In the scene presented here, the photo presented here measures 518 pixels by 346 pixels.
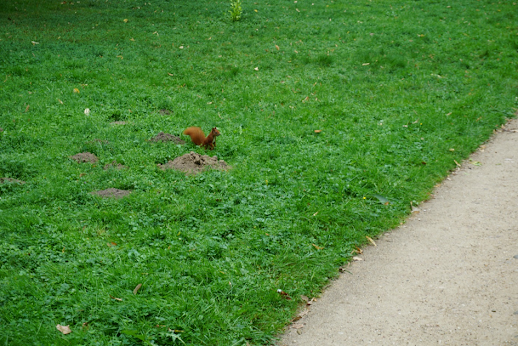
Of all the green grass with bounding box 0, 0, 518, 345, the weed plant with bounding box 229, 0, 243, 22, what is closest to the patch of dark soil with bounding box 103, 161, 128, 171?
the green grass with bounding box 0, 0, 518, 345

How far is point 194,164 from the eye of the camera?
5.50 meters

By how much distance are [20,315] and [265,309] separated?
6.02ft

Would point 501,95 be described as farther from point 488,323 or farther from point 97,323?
point 97,323

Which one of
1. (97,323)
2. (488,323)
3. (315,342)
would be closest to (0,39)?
(97,323)

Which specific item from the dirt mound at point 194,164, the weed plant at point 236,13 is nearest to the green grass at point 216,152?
the dirt mound at point 194,164

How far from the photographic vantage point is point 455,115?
725cm

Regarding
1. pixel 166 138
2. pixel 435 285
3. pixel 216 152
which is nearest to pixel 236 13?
pixel 166 138

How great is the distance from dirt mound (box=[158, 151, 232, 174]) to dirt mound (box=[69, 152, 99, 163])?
86 cm

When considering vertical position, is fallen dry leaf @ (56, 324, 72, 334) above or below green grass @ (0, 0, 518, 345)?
below

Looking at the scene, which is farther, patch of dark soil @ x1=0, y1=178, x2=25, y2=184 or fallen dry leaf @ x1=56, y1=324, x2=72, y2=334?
patch of dark soil @ x1=0, y1=178, x2=25, y2=184

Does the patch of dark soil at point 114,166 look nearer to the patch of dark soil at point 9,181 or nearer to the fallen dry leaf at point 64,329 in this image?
the patch of dark soil at point 9,181

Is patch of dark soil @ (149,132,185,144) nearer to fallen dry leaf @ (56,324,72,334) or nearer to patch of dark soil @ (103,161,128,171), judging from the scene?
patch of dark soil @ (103,161,128,171)

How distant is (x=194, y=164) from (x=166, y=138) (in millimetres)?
Answer: 846

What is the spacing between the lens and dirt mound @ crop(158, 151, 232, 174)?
5.42 meters
